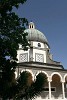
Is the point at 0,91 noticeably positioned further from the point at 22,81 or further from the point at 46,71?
the point at 46,71

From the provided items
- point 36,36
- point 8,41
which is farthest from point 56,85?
point 8,41

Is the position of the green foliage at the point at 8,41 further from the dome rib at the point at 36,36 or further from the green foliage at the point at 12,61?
the dome rib at the point at 36,36

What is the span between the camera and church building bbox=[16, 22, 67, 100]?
102 feet

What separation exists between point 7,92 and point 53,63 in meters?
28.7

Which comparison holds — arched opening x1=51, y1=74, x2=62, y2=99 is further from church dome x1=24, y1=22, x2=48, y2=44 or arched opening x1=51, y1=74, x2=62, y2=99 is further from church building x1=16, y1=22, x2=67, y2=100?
church dome x1=24, y1=22, x2=48, y2=44

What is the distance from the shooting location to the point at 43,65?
35.3 m

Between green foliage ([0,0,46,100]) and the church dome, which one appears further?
the church dome

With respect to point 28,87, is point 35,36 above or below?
above

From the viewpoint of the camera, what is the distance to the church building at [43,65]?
102 feet

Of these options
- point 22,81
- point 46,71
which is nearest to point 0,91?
point 22,81

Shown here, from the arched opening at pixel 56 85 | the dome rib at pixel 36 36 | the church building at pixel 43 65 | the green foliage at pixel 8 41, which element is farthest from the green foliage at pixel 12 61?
the dome rib at pixel 36 36

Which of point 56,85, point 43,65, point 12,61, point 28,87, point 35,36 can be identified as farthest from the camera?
point 35,36

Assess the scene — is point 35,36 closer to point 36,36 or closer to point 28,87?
point 36,36

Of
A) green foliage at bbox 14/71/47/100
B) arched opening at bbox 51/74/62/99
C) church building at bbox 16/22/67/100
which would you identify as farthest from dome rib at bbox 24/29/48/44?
green foliage at bbox 14/71/47/100
